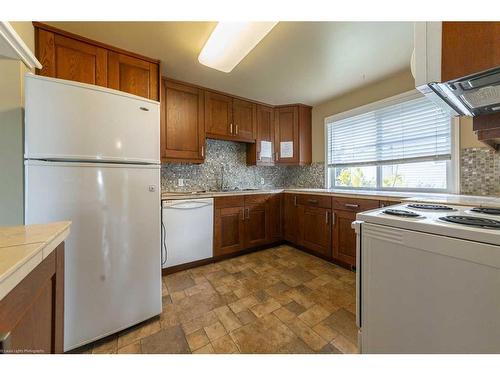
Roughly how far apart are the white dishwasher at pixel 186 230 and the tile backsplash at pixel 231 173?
1.78 feet

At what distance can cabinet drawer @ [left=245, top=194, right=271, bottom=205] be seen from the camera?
8.70ft

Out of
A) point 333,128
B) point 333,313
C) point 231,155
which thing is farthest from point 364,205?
point 231,155

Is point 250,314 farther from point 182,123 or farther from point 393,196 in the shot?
point 182,123

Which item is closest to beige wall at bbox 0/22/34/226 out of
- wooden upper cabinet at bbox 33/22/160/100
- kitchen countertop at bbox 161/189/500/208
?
wooden upper cabinet at bbox 33/22/160/100

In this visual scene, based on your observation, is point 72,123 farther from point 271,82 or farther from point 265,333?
point 271,82

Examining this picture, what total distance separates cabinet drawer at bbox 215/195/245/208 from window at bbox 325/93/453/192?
1.46 m

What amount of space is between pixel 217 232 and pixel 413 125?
2.52 metres

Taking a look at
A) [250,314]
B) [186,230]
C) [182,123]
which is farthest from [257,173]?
[250,314]

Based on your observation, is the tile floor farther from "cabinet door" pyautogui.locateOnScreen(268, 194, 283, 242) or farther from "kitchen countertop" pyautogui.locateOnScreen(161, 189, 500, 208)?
"kitchen countertop" pyautogui.locateOnScreen(161, 189, 500, 208)

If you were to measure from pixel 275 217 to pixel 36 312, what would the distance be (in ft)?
8.41

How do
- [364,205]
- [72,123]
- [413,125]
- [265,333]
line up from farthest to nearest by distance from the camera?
1. [413,125]
2. [364,205]
3. [265,333]
4. [72,123]

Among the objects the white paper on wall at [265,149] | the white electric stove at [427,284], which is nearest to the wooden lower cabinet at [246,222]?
the white paper on wall at [265,149]

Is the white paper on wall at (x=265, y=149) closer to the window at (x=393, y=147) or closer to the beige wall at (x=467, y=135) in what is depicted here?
the window at (x=393, y=147)
